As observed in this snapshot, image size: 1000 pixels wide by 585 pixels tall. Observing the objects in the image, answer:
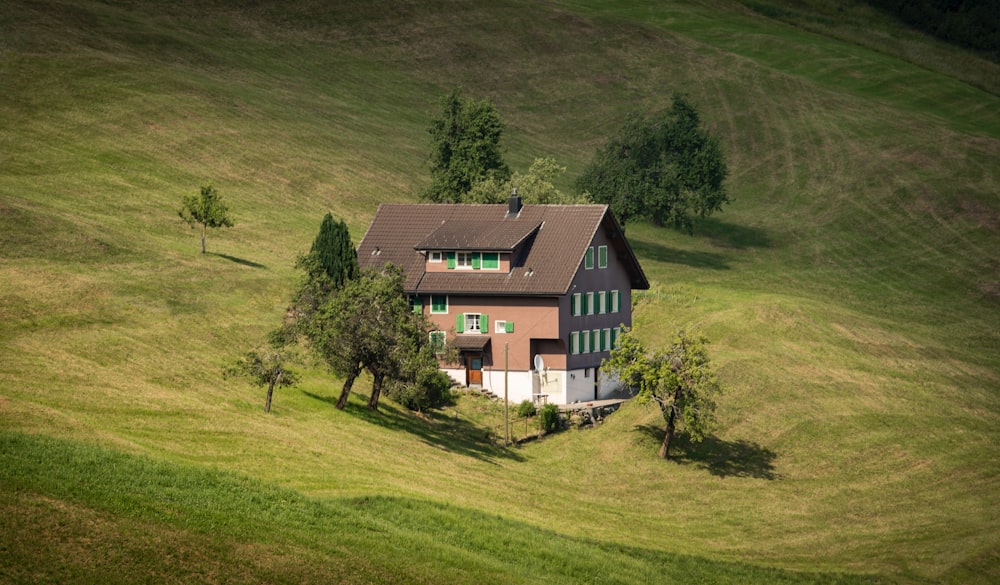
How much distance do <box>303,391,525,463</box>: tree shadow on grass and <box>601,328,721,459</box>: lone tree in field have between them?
8101mm

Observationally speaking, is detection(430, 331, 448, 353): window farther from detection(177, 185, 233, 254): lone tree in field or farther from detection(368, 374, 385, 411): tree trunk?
detection(177, 185, 233, 254): lone tree in field

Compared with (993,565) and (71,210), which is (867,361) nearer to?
(993,565)

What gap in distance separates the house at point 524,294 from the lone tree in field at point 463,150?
2409cm

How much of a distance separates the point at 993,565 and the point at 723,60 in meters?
129

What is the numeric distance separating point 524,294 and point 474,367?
5.85 m

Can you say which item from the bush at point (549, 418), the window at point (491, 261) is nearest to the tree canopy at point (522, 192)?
the window at point (491, 261)

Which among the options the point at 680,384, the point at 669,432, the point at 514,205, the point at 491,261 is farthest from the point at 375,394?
the point at 514,205

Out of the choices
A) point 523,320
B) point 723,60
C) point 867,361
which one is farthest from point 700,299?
point 723,60

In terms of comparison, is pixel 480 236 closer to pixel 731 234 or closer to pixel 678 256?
pixel 678 256

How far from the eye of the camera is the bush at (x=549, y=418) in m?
80.4

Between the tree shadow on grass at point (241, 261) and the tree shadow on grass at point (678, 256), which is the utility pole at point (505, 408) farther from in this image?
the tree shadow on grass at point (678, 256)

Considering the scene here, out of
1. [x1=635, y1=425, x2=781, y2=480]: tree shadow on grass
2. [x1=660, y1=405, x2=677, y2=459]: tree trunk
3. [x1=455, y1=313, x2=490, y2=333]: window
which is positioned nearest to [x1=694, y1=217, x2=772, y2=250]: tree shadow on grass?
[x1=455, y1=313, x2=490, y2=333]: window

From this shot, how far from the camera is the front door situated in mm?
85938

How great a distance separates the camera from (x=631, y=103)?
16712 cm
